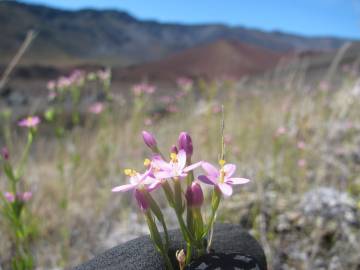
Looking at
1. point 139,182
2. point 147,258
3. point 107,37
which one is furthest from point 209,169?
point 107,37

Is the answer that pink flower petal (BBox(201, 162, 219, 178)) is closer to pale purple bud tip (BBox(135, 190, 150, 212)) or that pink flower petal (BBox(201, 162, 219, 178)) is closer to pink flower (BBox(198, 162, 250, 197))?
pink flower (BBox(198, 162, 250, 197))

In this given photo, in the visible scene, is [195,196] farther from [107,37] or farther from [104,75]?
[107,37]

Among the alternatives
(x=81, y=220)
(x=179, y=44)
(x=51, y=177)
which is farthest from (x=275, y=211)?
(x=179, y=44)

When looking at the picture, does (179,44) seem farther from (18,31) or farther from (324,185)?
(324,185)

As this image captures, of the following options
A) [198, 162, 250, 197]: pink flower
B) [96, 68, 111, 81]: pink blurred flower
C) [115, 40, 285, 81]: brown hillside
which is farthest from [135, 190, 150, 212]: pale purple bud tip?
[115, 40, 285, 81]: brown hillside

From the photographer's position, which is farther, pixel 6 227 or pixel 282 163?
pixel 282 163

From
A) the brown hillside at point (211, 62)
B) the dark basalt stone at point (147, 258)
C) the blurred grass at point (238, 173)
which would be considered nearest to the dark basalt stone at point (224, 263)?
the dark basalt stone at point (147, 258)
